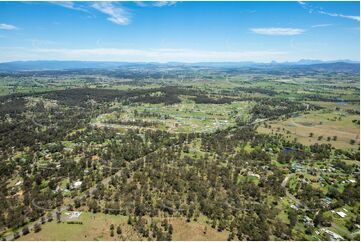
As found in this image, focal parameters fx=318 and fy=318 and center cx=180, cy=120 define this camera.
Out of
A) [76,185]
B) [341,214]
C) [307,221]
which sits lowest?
A: [341,214]

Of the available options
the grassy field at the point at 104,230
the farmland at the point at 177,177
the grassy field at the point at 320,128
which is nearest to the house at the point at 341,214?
the farmland at the point at 177,177

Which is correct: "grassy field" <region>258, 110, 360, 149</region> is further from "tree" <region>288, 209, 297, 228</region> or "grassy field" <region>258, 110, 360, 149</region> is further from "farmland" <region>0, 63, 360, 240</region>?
"tree" <region>288, 209, 297, 228</region>

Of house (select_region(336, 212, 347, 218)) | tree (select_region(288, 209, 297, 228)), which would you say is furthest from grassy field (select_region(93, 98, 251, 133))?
house (select_region(336, 212, 347, 218))

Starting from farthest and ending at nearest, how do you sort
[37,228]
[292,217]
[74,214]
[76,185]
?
[76,185], [74,214], [292,217], [37,228]

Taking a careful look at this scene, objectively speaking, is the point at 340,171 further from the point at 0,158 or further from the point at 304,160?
the point at 0,158

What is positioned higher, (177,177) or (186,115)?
(177,177)

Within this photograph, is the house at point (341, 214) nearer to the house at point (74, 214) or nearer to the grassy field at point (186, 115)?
the house at point (74, 214)

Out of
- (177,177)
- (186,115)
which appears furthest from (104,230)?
(186,115)

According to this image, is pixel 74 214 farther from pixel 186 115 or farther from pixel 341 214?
pixel 186 115

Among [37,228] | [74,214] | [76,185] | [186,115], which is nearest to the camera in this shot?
[37,228]

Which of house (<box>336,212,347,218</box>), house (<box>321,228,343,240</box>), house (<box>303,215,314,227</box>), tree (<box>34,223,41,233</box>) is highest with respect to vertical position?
tree (<box>34,223,41,233</box>)
